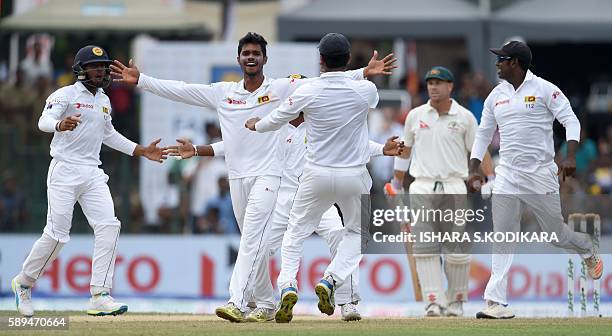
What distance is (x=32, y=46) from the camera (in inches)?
1109

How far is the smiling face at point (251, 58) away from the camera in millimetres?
14555

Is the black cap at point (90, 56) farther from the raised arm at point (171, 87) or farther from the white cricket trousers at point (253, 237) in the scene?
the white cricket trousers at point (253, 237)

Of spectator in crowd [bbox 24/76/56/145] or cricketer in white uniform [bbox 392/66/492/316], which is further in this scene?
spectator in crowd [bbox 24/76/56/145]

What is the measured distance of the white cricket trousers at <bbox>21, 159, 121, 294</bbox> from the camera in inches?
598

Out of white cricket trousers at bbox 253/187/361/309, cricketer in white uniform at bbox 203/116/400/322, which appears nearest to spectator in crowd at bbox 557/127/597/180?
cricketer in white uniform at bbox 203/116/400/322

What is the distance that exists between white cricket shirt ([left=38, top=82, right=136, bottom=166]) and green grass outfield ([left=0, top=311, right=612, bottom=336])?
5.42 ft

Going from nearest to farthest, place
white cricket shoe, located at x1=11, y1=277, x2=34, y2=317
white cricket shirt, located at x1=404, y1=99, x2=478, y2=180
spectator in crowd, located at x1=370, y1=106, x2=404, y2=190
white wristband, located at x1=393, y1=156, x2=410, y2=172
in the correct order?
white cricket shoe, located at x1=11, y1=277, x2=34, y2=317 → white cricket shirt, located at x1=404, y1=99, x2=478, y2=180 → white wristband, located at x1=393, y1=156, x2=410, y2=172 → spectator in crowd, located at x1=370, y1=106, x2=404, y2=190

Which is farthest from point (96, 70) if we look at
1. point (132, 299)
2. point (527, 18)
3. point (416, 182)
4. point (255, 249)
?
point (527, 18)

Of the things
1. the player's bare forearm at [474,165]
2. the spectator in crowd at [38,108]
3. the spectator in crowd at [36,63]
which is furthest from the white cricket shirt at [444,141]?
the spectator in crowd at [36,63]

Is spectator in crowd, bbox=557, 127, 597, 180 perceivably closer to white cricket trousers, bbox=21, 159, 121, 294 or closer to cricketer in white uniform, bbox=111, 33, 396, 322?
cricketer in white uniform, bbox=111, 33, 396, 322

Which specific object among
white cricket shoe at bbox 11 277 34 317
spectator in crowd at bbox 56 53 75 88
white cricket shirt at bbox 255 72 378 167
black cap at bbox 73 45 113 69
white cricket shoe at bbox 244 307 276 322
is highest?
spectator in crowd at bbox 56 53 75 88

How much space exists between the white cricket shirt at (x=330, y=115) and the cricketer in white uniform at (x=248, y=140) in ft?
1.75

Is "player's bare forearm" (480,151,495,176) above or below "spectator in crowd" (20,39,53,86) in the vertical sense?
below

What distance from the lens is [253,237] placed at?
47.2 feet
